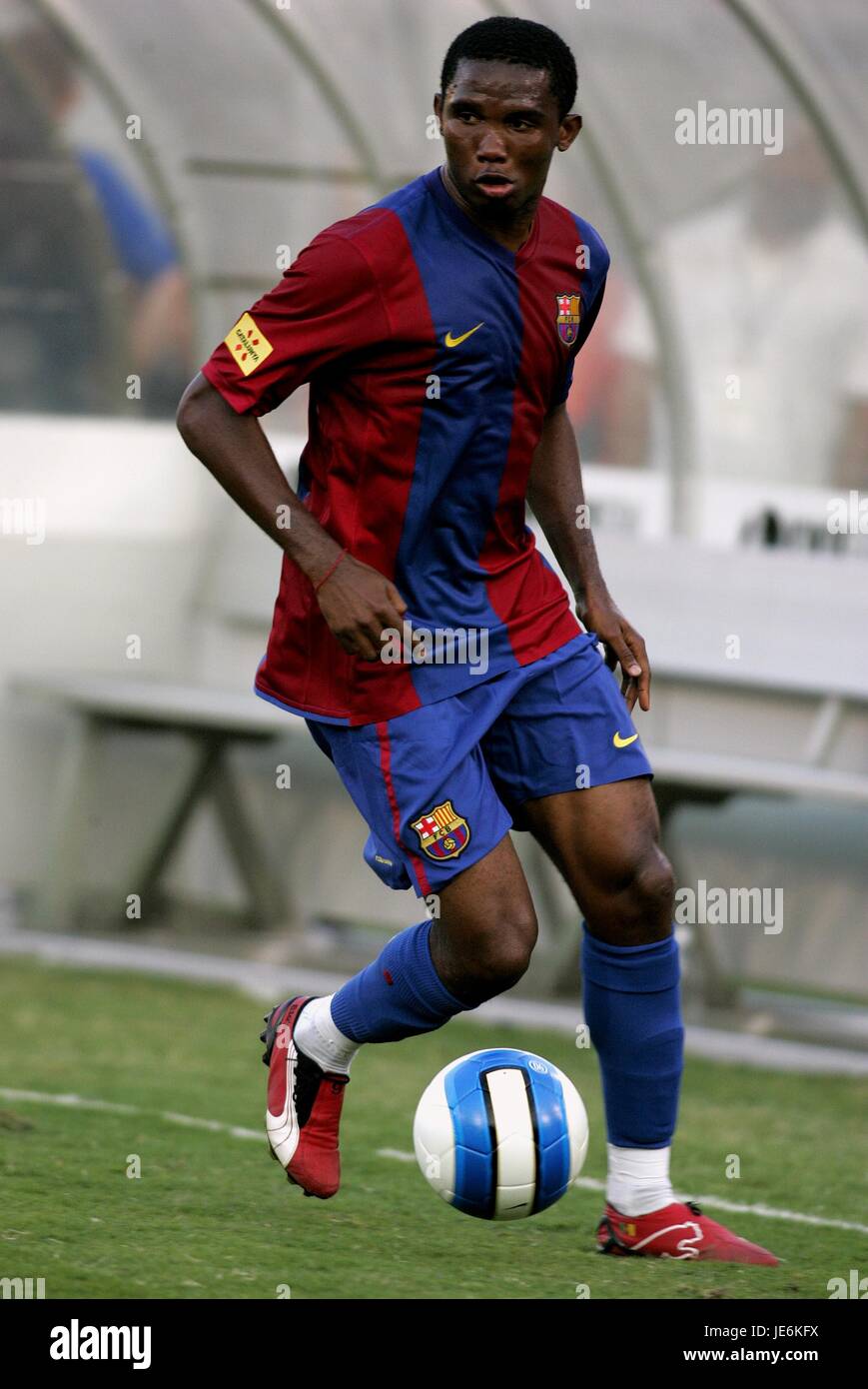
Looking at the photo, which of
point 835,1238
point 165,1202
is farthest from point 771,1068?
point 165,1202

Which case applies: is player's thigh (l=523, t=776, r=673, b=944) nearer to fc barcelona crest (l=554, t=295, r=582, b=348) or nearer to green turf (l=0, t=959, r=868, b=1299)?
green turf (l=0, t=959, r=868, b=1299)

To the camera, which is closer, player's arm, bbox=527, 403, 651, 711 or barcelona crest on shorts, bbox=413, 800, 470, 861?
barcelona crest on shorts, bbox=413, 800, 470, 861

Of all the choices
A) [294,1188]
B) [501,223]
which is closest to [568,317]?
→ [501,223]

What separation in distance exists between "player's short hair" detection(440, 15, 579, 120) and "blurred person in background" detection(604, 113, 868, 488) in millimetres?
5796

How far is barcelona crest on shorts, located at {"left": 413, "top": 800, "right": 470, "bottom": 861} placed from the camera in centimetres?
405

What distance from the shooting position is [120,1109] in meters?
5.89

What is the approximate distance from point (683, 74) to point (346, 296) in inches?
244

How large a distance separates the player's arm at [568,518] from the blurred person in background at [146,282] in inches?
225

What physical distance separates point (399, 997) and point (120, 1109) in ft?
6.15

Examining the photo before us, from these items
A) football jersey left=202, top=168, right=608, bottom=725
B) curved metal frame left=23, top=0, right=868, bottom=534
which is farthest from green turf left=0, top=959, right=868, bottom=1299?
curved metal frame left=23, top=0, right=868, bottom=534

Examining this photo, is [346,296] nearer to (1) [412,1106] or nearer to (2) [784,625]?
(1) [412,1106]

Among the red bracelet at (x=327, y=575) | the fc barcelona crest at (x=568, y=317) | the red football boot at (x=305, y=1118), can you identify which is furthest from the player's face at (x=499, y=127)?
the red football boot at (x=305, y=1118)

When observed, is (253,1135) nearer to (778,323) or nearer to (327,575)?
(327,575)

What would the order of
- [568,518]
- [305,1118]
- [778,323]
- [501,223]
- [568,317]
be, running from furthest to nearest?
[778,323] → [568,518] → [305,1118] → [568,317] → [501,223]
